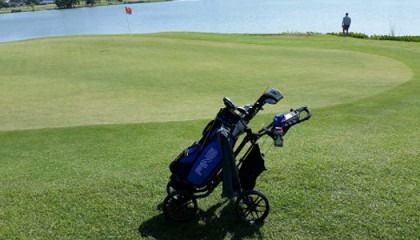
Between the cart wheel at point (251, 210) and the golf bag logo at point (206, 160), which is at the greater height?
the golf bag logo at point (206, 160)

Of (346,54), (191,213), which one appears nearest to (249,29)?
(346,54)

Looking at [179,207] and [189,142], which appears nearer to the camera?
[179,207]

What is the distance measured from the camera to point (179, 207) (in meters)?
4.39

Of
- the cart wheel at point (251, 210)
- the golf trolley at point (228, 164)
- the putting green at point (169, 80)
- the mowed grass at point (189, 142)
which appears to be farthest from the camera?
the putting green at point (169, 80)

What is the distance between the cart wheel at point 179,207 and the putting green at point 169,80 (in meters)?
3.34

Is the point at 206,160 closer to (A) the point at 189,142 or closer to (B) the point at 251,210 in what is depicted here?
(B) the point at 251,210

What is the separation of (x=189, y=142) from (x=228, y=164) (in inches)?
102

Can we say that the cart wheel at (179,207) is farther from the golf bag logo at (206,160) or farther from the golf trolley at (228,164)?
the golf bag logo at (206,160)

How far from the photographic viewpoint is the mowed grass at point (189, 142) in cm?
443

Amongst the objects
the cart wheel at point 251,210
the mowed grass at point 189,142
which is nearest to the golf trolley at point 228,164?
the cart wheel at point 251,210

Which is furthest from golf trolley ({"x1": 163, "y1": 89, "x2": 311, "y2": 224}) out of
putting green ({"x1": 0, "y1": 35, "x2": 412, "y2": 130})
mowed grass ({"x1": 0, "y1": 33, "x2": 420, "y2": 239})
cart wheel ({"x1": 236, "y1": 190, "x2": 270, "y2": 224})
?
putting green ({"x1": 0, "y1": 35, "x2": 412, "y2": 130})

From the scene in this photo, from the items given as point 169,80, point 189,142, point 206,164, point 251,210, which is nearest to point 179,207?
point 206,164

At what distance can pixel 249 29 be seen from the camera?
39.2 meters

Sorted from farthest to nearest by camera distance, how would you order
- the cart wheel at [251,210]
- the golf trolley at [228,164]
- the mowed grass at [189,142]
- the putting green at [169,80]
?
the putting green at [169,80]
the mowed grass at [189,142]
the cart wheel at [251,210]
the golf trolley at [228,164]
